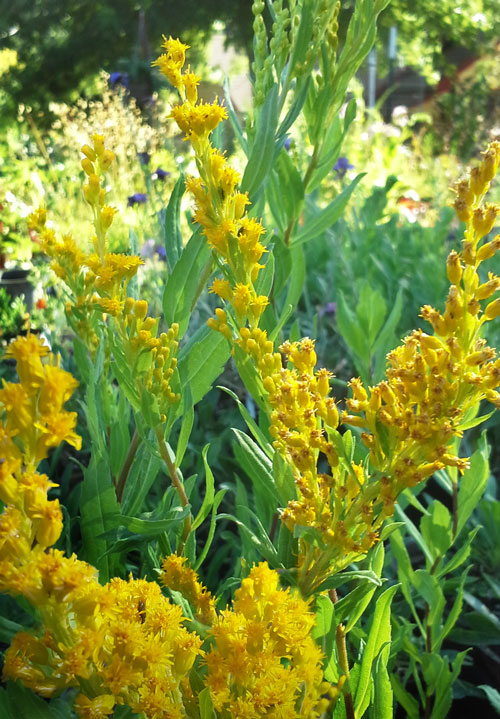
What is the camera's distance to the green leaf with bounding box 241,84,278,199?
32.8 inches

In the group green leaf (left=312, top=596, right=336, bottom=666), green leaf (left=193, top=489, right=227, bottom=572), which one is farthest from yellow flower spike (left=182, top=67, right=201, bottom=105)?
green leaf (left=312, top=596, right=336, bottom=666)

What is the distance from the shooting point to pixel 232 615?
57 centimetres

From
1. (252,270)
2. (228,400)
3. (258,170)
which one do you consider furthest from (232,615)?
(228,400)

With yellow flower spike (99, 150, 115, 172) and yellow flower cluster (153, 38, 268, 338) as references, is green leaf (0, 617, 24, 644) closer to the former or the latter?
yellow flower cluster (153, 38, 268, 338)

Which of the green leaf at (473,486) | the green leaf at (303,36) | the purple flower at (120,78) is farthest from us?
the purple flower at (120,78)

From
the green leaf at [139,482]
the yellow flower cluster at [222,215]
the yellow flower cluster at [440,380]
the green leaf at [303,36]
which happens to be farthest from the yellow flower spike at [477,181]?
the green leaf at [139,482]

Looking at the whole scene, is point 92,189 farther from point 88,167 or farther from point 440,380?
point 440,380

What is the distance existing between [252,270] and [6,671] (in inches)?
15.4

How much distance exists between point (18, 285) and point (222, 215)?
353 cm

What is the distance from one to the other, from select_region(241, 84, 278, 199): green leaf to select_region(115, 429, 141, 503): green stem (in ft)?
1.15

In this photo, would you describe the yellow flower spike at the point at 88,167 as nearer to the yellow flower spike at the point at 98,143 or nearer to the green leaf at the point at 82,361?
the yellow flower spike at the point at 98,143

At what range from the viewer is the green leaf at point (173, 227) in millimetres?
887

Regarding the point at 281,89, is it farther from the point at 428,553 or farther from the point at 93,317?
the point at 428,553

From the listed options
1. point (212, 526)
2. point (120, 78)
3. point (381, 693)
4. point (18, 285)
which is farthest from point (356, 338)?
point (120, 78)
